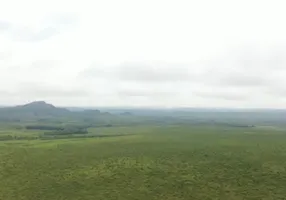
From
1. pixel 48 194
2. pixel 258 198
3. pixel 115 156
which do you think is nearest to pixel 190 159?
pixel 115 156

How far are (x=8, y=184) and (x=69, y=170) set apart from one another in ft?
34.0

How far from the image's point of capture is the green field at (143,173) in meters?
53.6

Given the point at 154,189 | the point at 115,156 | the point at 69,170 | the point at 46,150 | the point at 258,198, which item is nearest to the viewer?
the point at 258,198

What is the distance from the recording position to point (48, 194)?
53.5 m

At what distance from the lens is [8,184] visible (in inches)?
2207

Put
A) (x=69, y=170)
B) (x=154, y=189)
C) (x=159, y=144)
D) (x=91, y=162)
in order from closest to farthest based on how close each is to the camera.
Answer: (x=154, y=189) → (x=69, y=170) → (x=91, y=162) → (x=159, y=144)

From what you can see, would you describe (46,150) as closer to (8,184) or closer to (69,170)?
A: (69,170)

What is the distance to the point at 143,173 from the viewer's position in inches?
2410

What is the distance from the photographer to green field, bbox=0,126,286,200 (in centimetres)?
5361

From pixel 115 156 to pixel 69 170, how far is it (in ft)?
38.0

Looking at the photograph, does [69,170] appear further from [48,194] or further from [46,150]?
[46,150]

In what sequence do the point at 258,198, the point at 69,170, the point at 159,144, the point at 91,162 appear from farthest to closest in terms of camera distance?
the point at 159,144 < the point at 91,162 < the point at 69,170 < the point at 258,198

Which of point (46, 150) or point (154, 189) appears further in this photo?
point (46, 150)

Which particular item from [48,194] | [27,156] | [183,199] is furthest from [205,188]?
[27,156]
